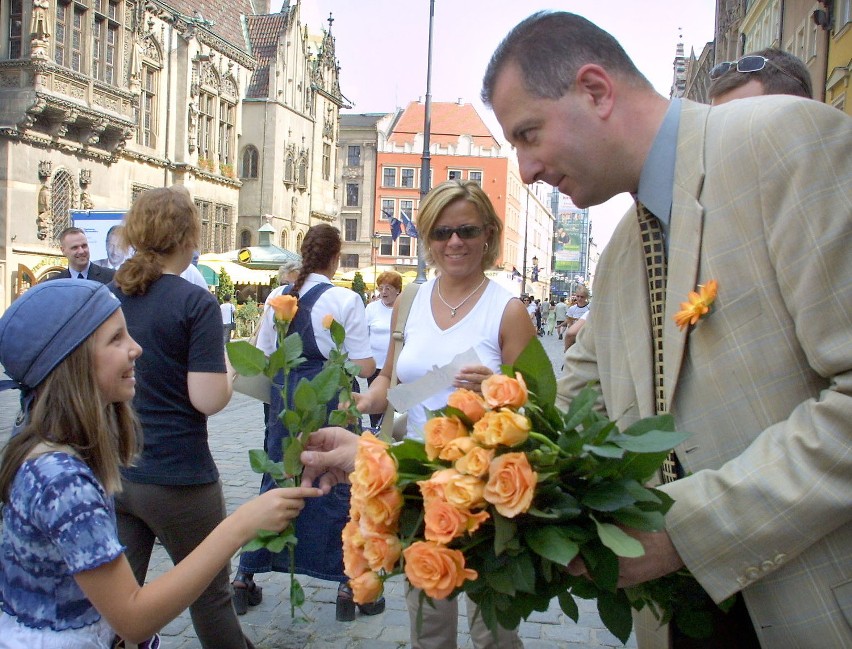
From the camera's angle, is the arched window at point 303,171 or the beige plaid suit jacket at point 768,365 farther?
the arched window at point 303,171

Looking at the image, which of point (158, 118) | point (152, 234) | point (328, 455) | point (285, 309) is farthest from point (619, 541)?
point (158, 118)

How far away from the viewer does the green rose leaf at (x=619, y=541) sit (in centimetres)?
133

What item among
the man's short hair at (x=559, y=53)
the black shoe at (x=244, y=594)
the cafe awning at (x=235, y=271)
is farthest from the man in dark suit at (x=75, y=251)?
the cafe awning at (x=235, y=271)

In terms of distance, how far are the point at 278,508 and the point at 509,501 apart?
0.72m

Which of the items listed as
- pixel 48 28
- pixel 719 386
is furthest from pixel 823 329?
pixel 48 28

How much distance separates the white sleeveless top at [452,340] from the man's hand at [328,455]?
4.14 feet

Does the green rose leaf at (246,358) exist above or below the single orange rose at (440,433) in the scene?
above

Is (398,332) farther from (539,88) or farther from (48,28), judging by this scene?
(48,28)

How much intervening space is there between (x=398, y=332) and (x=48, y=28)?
25016 mm

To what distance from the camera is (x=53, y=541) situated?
199cm

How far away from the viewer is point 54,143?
1006 inches

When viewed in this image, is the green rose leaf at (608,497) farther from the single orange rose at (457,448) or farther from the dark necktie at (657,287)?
the dark necktie at (657,287)

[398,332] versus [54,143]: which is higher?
[54,143]

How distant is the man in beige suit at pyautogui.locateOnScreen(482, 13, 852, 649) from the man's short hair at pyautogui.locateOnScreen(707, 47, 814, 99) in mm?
1126
